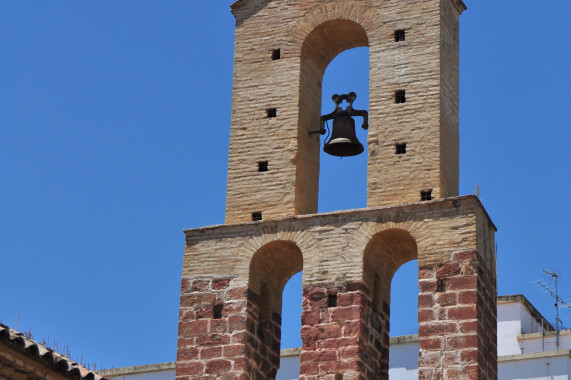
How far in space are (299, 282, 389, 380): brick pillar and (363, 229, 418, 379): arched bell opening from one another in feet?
0.06

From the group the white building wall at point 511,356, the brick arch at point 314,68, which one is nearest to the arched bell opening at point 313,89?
the brick arch at point 314,68

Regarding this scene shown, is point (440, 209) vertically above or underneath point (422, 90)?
underneath

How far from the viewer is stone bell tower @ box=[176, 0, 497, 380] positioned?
2459cm

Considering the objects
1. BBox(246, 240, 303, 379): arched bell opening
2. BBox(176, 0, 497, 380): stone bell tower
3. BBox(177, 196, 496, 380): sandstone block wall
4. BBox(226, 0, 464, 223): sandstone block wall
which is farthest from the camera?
BBox(226, 0, 464, 223): sandstone block wall

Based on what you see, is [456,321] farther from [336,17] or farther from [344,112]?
[336,17]

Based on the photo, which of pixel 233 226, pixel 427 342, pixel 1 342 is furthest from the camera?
pixel 233 226

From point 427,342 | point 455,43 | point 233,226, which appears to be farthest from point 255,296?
point 455,43

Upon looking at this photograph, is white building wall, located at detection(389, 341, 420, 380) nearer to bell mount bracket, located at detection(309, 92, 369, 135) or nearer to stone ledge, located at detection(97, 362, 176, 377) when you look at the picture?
stone ledge, located at detection(97, 362, 176, 377)

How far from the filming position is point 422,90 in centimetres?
2605

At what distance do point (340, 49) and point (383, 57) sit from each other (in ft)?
3.83

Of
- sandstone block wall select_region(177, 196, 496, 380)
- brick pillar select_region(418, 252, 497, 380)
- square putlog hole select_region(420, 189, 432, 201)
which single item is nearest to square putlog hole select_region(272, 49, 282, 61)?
sandstone block wall select_region(177, 196, 496, 380)

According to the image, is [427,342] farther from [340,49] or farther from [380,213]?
[340,49]

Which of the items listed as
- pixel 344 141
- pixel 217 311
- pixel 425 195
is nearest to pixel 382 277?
pixel 425 195

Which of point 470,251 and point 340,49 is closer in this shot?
point 470,251
